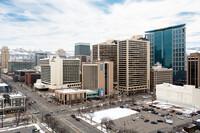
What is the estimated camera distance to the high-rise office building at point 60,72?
479ft

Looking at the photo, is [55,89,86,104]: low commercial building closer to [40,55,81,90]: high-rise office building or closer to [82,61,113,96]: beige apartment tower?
[82,61,113,96]: beige apartment tower

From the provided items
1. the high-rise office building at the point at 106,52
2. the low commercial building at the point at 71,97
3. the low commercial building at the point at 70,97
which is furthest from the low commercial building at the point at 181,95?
the high-rise office building at the point at 106,52

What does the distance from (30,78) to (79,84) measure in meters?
61.0

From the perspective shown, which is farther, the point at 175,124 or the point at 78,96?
the point at 78,96

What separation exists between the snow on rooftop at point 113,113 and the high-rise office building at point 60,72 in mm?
68600

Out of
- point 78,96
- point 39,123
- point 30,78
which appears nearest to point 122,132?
point 39,123

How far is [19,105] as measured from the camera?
87.4 m

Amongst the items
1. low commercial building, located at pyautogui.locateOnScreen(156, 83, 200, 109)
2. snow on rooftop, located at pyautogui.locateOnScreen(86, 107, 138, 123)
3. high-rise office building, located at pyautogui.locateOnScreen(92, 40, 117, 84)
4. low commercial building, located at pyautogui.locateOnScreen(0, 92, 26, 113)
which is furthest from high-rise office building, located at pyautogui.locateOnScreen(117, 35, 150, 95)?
low commercial building, located at pyautogui.locateOnScreen(0, 92, 26, 113)

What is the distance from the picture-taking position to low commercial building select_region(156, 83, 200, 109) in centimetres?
9413

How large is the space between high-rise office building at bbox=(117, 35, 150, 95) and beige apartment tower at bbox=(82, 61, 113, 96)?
18667 mm

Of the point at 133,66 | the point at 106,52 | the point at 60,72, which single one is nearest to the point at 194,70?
the point at 133,66

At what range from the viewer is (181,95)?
101 meters

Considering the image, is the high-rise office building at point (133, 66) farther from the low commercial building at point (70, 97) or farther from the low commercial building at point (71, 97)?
the low commercial building at point (70, 97)

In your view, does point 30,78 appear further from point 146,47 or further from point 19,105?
point 146,47
